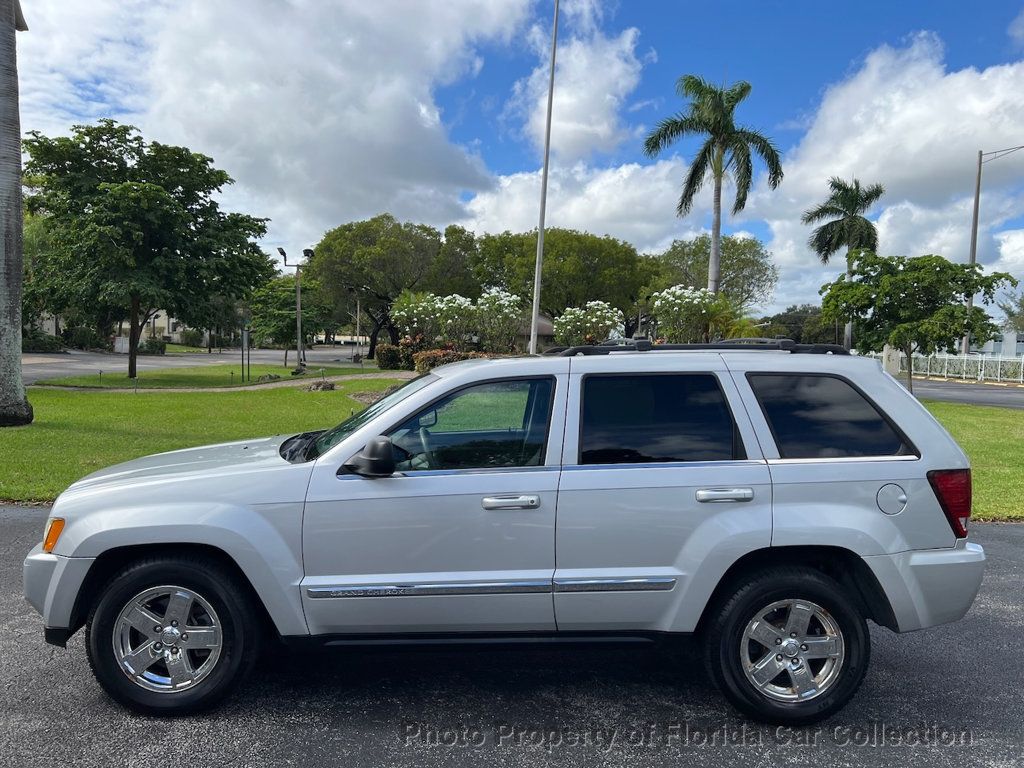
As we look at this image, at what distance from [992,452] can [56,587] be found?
46.8ft

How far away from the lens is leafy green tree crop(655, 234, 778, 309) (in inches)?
2130

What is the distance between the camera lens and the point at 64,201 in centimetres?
2475

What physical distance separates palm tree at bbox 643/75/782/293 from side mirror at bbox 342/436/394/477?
26.9 m

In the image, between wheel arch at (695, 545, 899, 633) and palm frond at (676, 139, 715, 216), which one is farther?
palm frond at (676, 139, 715, 216)

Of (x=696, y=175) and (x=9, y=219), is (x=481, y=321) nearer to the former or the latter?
(x=696, y=175)

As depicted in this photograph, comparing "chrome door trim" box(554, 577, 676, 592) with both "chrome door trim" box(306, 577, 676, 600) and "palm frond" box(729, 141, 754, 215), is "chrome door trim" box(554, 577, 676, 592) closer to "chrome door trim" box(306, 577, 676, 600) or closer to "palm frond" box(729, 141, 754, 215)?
"chrome door trim" box(306, 577, 676, 600)

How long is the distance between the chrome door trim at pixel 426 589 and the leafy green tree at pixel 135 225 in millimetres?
24225

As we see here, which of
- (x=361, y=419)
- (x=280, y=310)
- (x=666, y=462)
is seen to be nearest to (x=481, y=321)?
(x=280, y=310)

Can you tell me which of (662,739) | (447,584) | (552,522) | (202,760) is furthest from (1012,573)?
(202,760)

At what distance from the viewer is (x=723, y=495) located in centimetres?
326

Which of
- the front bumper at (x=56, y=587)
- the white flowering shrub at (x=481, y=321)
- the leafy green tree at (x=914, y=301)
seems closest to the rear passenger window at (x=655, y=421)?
the front bumper at (x=56, y=587)

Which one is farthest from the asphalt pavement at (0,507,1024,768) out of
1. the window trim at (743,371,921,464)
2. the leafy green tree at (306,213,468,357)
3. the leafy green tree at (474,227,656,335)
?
the leafy green tree at (474,227,656,335)

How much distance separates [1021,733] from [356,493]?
330 cm

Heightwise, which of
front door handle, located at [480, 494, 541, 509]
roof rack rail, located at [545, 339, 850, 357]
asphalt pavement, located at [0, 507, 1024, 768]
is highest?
roof rack rail, located at [545, 339, 850, 357]
